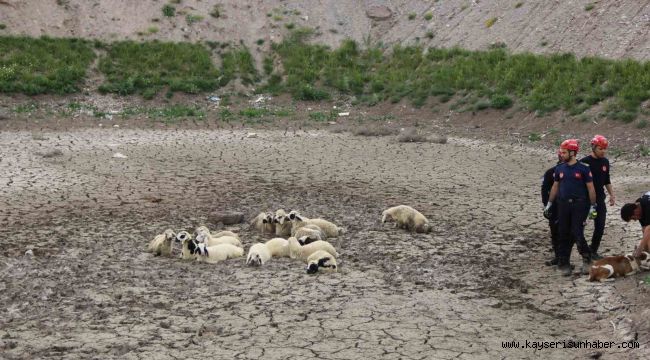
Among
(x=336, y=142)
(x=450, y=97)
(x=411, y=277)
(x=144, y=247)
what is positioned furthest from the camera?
(x=450, y=97)

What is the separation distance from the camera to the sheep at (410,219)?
1212 cm

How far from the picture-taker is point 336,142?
830 inches

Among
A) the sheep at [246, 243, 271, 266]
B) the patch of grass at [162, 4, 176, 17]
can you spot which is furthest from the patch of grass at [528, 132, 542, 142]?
the patch of grass at [162, 4, 176, 17]

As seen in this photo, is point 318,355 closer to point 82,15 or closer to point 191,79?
point 191,79

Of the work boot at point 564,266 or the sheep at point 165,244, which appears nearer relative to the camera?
the work boot at point 564,266

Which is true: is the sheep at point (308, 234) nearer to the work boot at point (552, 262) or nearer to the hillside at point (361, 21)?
the work boot at point (552, 262)

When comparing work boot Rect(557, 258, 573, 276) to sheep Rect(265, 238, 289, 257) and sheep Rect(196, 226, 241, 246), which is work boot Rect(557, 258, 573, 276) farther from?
sheep Rect(196, 226, 241, 246)

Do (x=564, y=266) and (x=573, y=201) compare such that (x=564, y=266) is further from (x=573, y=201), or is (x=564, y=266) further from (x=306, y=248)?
(x=306, y=248)

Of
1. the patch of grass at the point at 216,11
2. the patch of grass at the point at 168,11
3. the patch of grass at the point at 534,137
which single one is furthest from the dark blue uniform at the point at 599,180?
the patch of grass at the point at 168,11

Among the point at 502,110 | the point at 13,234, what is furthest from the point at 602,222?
the point at 502,110

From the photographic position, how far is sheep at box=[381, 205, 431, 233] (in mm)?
12125

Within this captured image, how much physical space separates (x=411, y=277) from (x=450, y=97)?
16868 mm

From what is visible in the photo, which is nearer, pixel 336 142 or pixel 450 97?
pixel 336 142

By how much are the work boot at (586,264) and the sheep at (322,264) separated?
3148mm
